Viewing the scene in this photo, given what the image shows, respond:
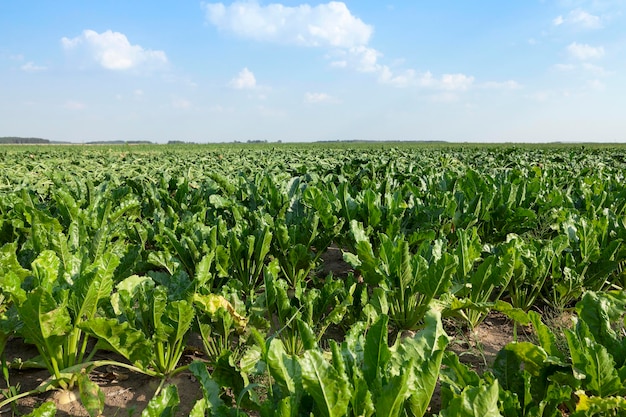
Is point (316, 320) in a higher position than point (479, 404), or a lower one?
lower

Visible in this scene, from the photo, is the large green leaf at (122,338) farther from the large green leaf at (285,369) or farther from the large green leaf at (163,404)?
the large green leaf at (285,369)

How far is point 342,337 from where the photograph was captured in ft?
8.70

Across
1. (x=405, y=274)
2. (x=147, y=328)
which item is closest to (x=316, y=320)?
(x=405, y=274)

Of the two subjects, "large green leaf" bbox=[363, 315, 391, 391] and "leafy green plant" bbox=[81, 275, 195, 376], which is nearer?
"large green leaf" bbox=[363, 315, 391, 391]

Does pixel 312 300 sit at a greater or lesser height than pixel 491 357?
greater

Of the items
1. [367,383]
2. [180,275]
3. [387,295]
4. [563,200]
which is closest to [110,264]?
[180,275]

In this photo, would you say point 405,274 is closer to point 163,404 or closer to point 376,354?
point 376,354

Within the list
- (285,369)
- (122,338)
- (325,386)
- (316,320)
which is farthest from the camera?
(316,320)

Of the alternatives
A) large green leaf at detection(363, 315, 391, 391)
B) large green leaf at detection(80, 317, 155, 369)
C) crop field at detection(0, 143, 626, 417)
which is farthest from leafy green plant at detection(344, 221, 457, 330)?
large green leaf at detection(80, 317, 155, 369)

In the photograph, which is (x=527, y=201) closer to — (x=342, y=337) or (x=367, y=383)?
(x=342, y=337)

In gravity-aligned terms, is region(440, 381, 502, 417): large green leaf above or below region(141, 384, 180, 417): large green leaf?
above

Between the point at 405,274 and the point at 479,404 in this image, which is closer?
the point at 479,404

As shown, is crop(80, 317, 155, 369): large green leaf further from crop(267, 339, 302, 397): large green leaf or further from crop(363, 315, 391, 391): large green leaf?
crop(363, 315, 391, 391): large green leaf

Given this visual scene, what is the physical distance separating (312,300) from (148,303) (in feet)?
2.62
